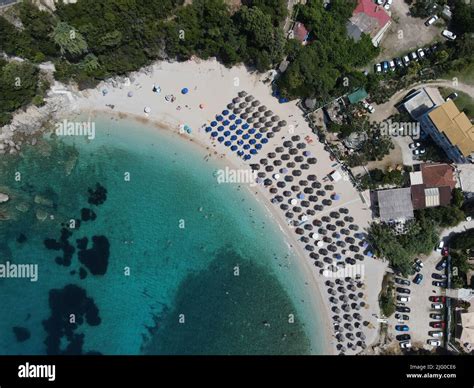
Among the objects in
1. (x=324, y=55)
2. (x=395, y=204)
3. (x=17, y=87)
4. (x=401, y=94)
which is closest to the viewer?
(x=17, y=87)

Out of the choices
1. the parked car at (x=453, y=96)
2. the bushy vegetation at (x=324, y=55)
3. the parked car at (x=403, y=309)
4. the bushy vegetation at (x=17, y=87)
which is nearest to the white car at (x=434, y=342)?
the parked car at (x=403, y=309)

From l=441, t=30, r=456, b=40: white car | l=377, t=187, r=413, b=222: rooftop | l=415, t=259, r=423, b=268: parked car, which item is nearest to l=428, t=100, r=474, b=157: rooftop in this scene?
l=377, t=187, r=413, b=222: rooftop

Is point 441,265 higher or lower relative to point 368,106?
lower

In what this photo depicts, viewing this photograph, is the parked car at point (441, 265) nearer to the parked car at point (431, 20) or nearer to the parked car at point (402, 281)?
the parked car at point (402, 281)

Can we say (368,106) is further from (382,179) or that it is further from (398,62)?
(382,179)

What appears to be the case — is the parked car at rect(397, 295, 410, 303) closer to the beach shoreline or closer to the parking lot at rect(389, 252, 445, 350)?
the parking lot at rect(389, 252, 445, 350)

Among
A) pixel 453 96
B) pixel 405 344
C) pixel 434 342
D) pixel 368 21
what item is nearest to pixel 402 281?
pixel 405 344
